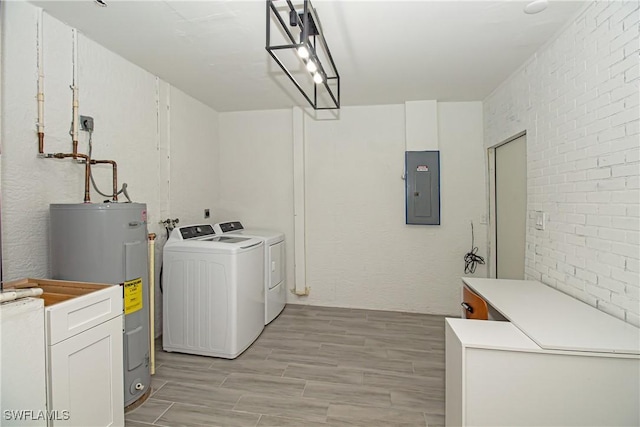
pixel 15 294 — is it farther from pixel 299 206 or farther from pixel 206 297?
pixel 299 206

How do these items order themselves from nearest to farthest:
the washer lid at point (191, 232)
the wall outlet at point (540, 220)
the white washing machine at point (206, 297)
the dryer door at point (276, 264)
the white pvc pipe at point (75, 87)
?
the white pvc pipe at point (75, 87) → the wall outlet at point (540, 220) → the white washing machine at point (206, 297) → the washer lid at point (191, 232) → the dryer door at point (276, 264)

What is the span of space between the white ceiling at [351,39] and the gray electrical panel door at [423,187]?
2.54 ft

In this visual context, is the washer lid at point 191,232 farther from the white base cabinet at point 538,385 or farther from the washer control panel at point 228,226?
the white base cabinet at point 538,385

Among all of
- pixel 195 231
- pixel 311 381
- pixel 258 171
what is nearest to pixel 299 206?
pixel 258 171

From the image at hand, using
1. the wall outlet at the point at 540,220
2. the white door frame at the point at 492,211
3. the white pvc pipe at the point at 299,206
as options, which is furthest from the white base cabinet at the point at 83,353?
the white door frame at the point at 492,211

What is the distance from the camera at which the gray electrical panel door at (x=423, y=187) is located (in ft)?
11.8

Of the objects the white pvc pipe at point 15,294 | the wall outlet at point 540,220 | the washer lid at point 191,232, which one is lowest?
the white pvc pipe at point 15,294

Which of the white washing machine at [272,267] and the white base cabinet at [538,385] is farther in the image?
the white washing machine at [272,267]

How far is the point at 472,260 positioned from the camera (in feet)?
11.6

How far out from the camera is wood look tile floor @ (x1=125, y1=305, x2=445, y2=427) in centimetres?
192

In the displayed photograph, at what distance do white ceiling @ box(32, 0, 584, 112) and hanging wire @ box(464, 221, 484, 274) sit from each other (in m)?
1.80

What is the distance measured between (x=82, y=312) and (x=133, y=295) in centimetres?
57

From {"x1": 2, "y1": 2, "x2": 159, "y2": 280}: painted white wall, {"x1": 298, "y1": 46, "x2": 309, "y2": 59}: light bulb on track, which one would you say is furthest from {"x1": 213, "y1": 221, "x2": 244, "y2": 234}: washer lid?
{"x1": 298, "y1": 46, "x2": 309, "y2": 59}: light bulb on track

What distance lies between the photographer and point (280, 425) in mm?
1843
